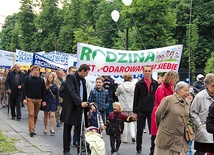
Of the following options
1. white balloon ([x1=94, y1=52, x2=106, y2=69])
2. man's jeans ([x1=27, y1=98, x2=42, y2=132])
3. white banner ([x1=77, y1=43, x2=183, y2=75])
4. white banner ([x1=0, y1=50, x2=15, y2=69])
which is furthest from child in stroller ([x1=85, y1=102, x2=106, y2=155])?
white banner ([x1=0, y1=50, x2=15, y2=69])

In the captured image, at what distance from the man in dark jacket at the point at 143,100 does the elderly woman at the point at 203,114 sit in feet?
6.18

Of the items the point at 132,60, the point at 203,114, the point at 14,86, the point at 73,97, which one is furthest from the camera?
the point at 14,86

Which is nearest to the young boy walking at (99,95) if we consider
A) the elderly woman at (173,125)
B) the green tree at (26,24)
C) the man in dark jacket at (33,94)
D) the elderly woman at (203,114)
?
the man in dark jacket at (33,94)

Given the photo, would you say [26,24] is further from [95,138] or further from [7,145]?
[95,138]

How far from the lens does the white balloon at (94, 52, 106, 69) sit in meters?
10.7

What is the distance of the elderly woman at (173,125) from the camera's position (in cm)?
625

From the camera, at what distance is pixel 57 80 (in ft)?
43.0

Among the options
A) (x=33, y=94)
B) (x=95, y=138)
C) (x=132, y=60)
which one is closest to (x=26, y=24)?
(x=132, y=60)

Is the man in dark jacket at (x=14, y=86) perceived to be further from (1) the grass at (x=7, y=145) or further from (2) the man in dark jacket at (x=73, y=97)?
(2) the man in dark jacket at (x=73, y=97)

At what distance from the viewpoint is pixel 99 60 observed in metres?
10.7

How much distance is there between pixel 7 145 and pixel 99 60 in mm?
3317

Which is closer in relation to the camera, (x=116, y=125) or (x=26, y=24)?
(x=116, y=125)

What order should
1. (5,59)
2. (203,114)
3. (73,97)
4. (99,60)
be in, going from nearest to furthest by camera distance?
(203,114)
(73,97)
(99,60)
(5,59)

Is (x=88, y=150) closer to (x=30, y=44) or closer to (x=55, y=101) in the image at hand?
(x=55, y=101)
